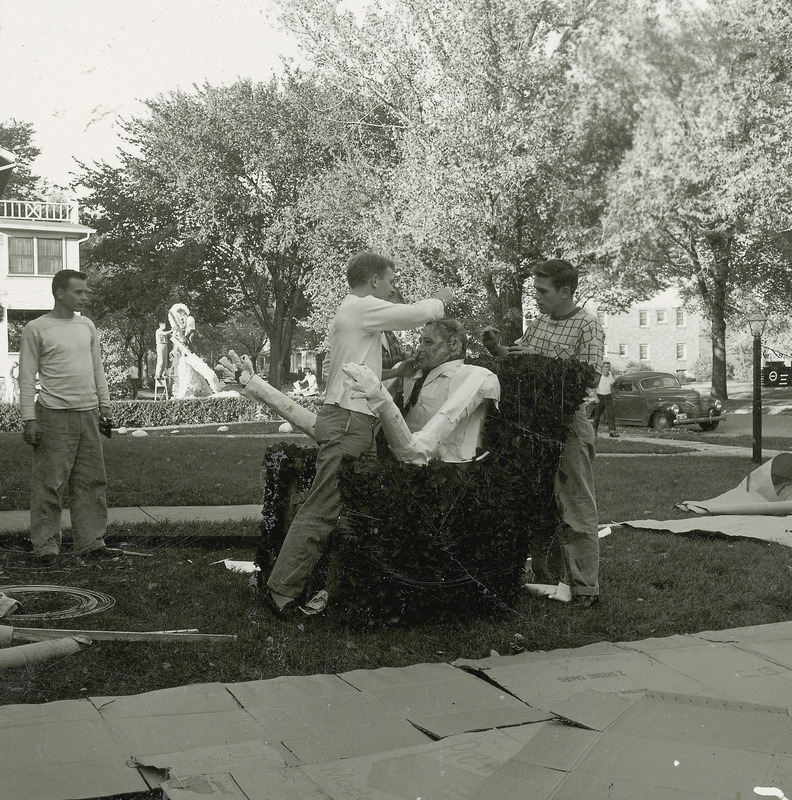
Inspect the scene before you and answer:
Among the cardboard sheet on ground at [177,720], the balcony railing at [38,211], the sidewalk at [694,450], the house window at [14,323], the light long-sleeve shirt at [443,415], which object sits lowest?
the sidewalk at [694,450]

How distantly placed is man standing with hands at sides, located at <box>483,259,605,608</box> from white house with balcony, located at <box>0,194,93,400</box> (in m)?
28.8

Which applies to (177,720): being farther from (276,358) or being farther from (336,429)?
(276,358)

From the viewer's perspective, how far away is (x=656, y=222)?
26.2 metres

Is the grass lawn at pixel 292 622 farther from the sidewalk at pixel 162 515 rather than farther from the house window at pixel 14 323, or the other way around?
the house window at pixel 14 323

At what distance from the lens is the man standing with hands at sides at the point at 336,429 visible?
15.0 feet

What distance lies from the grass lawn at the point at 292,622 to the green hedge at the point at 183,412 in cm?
1468

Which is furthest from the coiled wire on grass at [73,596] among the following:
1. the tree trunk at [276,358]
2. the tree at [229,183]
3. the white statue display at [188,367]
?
the tree trunk at [276,358]

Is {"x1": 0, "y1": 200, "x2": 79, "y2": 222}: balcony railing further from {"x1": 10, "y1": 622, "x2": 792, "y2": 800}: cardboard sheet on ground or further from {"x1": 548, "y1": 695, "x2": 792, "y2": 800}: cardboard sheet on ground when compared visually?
{"x1": 548, "y1": 695, "x2": 792, "y2": 800}: cardboard sheet on ground

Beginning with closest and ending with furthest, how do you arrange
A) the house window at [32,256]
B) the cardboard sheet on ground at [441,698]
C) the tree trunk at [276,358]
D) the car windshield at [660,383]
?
the cardboard sheet on ground at [441,698] → the car windshield at [660,383] → the house window at [32,256] → the tree trunk at [276,358]

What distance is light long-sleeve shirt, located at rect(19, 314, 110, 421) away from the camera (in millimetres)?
6191

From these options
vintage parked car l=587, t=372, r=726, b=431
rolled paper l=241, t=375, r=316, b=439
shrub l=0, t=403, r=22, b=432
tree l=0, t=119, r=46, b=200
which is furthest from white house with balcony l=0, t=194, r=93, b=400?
rolled paper l=241, t=375, r=316, b=439

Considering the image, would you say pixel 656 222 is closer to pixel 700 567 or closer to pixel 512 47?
pixel 512 47

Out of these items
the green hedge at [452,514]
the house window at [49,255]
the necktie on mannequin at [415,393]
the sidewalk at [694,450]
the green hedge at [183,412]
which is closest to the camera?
the green hedge at [452,514]

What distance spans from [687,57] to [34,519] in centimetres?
2533
